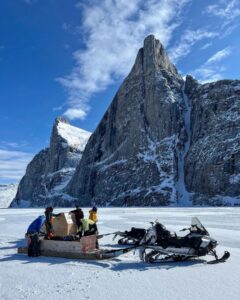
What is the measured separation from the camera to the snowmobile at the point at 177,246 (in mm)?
12164

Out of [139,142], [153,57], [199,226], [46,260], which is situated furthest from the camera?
[153,57]

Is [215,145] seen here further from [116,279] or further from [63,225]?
[116,279]

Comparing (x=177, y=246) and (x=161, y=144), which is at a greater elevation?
(x=161, y=144)

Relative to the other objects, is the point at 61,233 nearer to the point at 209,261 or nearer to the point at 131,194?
the point at 209,261

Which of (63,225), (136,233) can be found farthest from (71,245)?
(136,233)

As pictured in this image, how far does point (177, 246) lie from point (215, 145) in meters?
98.8

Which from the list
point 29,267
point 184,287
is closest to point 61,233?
point 29,267

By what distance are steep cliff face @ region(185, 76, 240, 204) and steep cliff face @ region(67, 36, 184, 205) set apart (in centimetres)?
756

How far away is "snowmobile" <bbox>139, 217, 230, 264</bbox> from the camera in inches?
479

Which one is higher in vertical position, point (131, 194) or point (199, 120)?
point (199, 120)

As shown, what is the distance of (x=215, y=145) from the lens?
108m

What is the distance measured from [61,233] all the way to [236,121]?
325 feet

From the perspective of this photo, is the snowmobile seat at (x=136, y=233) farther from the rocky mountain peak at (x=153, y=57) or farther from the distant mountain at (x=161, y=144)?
the rocky mountain peak at (x=153, y=57)

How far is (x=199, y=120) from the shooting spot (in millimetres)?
123000
